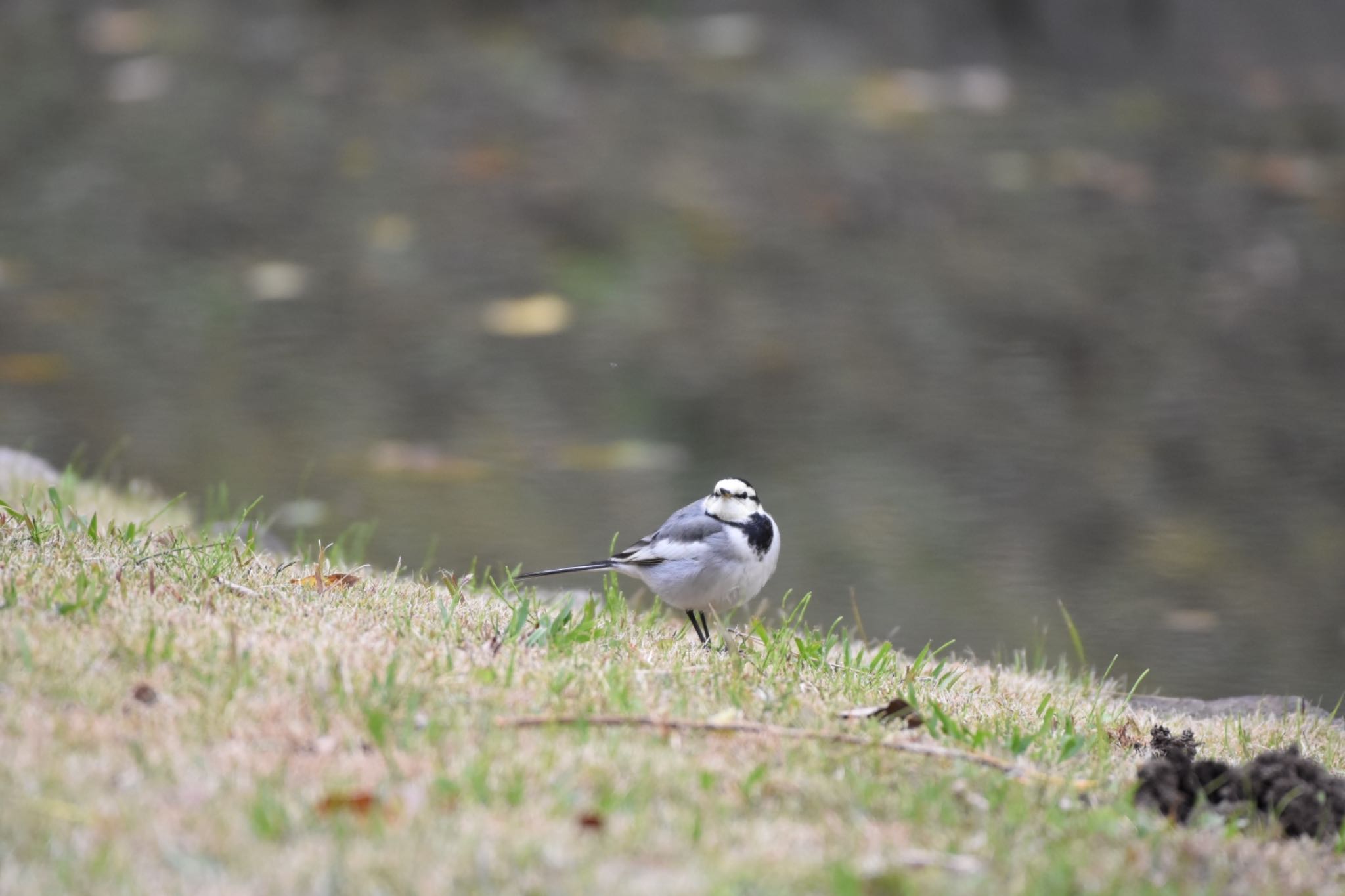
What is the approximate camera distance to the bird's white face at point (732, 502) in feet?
12.4

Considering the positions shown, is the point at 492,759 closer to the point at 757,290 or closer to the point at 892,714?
the point at 892,714

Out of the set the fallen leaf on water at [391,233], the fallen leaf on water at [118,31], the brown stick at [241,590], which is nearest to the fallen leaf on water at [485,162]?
the fallen leaf on water at [391,233]

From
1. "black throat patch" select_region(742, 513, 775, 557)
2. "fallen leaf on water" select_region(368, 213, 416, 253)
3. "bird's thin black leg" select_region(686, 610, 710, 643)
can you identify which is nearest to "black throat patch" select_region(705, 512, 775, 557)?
"black throat patch" select_region(742, 513, 775, 557)

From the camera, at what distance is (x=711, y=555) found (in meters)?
3.66

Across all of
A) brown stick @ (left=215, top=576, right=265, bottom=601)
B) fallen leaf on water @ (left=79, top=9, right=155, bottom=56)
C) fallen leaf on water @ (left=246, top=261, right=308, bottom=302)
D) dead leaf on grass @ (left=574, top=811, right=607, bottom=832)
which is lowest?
dead leaf on grass @ (left=574, top=811, right=607, bottom=832)

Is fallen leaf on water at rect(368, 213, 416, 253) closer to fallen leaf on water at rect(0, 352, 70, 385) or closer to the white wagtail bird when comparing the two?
fallen leaf on water at rect(0, 352, 70, 385)

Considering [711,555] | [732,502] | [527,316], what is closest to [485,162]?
[527,316]

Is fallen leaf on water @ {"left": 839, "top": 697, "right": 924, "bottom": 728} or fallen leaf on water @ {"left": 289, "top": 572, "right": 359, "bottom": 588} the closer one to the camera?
fallen leaf on water @ {"left": 839, "top": 697, "right": 924, "bottom": 728}

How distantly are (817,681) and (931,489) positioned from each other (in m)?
2.32

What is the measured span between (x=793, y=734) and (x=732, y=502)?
99cm

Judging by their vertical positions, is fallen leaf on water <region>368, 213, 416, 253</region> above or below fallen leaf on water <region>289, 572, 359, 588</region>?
above

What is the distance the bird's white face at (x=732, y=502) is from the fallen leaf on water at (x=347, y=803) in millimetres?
1526

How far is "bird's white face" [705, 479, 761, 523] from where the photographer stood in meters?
3.77

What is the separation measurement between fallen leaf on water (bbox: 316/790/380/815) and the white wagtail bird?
129 centimetres
